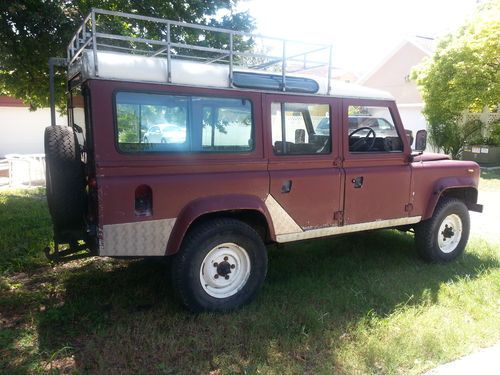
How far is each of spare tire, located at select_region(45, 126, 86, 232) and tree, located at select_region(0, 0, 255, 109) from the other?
374 cm

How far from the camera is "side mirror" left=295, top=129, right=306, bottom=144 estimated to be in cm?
418

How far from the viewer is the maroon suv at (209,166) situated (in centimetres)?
334

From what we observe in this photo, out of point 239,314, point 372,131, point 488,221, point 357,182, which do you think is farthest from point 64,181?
point 488,221

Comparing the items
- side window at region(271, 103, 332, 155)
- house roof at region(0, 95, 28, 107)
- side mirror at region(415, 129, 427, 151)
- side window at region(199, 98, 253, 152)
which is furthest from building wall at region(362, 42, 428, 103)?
side window at region(199, 98, 253, 152)

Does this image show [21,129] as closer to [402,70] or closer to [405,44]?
[402,70]

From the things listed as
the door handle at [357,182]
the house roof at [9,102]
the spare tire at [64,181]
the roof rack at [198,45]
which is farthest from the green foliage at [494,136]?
the house roof at [9,102]

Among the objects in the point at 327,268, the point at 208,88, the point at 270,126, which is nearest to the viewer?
the point at 208,88

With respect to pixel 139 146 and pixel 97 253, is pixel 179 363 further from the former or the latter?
pixel 139 146

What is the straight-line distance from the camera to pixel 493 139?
56.5ft

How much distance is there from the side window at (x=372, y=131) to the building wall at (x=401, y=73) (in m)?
21.7

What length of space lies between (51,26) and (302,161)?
4.96m

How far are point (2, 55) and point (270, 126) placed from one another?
16.1 ft

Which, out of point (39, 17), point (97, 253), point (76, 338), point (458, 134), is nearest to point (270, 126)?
point (97, 253)

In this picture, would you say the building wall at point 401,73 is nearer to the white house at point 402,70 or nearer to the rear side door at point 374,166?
the white house at point 402,70
